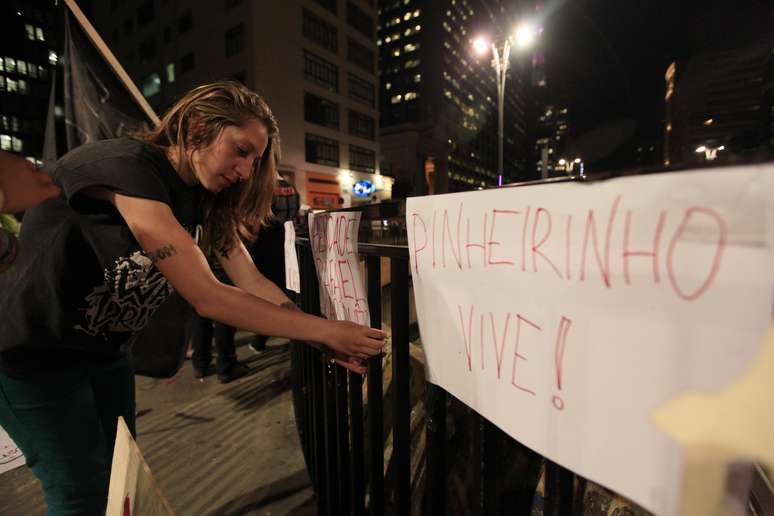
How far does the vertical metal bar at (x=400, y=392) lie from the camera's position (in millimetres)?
1321

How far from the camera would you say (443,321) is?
1118mm

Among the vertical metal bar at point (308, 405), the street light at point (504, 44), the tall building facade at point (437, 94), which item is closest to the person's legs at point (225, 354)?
the vertical metal bar at point (308, 405)

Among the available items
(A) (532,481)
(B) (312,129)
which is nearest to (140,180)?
(A) (532,481)

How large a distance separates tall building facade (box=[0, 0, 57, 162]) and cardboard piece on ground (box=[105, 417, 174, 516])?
77972mm

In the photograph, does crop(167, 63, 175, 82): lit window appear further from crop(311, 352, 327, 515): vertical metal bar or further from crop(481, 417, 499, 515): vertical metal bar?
crop(481, 417, 499, 515): vertical metal bar

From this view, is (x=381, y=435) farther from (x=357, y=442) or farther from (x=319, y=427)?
(x=319, y=427)

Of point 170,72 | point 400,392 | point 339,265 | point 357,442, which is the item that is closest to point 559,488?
point 400,392

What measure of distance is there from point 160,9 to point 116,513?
4596 centimetres

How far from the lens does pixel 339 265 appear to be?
1638 mm

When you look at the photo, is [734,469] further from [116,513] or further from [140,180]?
[140,180]

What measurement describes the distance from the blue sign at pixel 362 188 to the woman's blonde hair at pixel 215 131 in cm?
3588

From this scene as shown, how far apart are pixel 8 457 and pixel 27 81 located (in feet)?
279

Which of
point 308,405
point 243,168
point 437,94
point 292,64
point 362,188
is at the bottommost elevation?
point 308,405

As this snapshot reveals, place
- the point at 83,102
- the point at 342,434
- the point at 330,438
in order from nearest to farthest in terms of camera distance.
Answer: the point at 342,434 → the point at 330,438 → the point at 83,102
